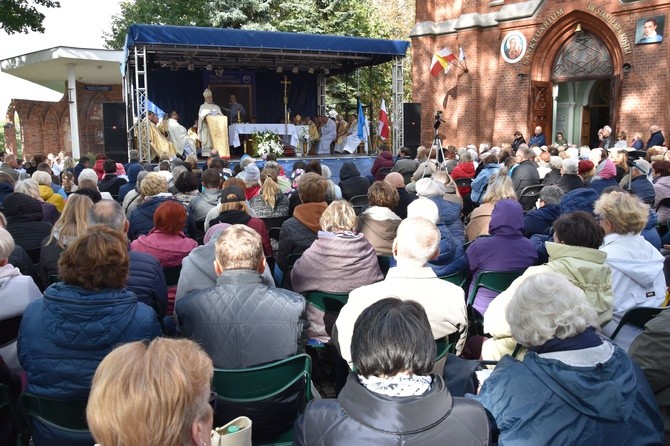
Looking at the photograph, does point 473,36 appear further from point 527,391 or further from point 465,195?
point 527,391

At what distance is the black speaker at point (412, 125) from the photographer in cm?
1727

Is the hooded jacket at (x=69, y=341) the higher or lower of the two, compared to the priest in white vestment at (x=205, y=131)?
lower

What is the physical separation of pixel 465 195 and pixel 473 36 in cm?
1001

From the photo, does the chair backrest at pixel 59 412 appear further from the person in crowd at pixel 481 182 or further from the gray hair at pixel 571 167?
the person in crowd at pixel 481 182

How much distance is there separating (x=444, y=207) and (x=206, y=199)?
2.39 meters

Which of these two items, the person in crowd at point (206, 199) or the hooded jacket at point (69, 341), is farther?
the person in crowd at point (206, 199)

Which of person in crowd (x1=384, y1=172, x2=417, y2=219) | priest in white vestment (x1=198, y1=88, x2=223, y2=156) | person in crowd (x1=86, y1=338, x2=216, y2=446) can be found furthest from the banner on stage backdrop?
person in crowd (x1=86, y1=338, x2=216, y2=446)

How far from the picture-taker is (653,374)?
258 cm

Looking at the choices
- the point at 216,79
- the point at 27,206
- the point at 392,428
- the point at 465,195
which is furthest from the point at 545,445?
the point at 216,79

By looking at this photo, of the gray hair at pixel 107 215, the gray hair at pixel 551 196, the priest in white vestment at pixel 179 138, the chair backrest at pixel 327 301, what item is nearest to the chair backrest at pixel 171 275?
the gray hair at pixel 107 215

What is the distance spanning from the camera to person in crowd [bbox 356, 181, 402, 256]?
5160 millimetres

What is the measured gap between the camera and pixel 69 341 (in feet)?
8.45

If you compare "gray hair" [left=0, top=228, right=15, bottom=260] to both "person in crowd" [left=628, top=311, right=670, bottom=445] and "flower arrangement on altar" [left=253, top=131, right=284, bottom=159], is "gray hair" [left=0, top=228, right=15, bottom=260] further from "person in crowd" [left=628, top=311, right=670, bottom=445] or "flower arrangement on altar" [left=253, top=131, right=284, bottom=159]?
"flower arrangement on altar" [left=253, top=131, right=284, bottom=159]

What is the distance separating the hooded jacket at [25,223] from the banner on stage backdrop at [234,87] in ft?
46.4
